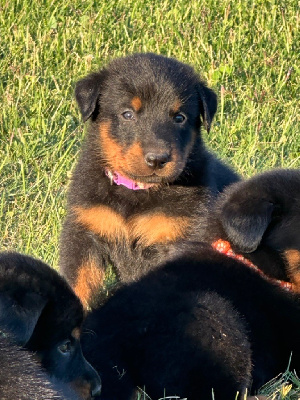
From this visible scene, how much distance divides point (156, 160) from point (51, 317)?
1.70m

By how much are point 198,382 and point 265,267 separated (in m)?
0.74

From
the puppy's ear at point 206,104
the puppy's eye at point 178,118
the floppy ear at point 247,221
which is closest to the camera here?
the floppy ear at point 247,221

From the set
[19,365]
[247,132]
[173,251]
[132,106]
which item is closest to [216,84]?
[247,132]

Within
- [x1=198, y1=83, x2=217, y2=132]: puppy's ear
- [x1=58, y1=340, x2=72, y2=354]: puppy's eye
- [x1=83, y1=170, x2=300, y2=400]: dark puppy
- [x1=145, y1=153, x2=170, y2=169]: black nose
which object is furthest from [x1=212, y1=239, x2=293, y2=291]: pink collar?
[x1=198, y1=83, x2=217, y2=132]: puppy's ear

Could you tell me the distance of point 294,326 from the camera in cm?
452

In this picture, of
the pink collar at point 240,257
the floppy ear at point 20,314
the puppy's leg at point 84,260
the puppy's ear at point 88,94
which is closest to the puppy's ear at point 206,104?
the puppy's ear at point 88,94

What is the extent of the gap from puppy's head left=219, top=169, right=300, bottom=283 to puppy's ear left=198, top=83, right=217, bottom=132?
48.8 inches

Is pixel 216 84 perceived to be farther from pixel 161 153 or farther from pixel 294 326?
pixel 294 326

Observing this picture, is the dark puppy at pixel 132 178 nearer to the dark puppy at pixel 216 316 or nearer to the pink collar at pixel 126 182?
the pink collar at pixel 126 182

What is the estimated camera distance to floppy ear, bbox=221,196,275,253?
4.34 metres

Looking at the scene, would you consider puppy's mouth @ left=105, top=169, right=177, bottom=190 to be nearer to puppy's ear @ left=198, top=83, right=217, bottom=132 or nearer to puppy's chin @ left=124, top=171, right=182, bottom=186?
puppy's chin @ left=124, top=171, right=182, bottom=186

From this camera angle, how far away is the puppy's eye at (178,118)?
18.8ft

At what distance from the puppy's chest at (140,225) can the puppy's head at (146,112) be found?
248 millimetres

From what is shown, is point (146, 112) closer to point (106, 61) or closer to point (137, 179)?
point (137, 179)
